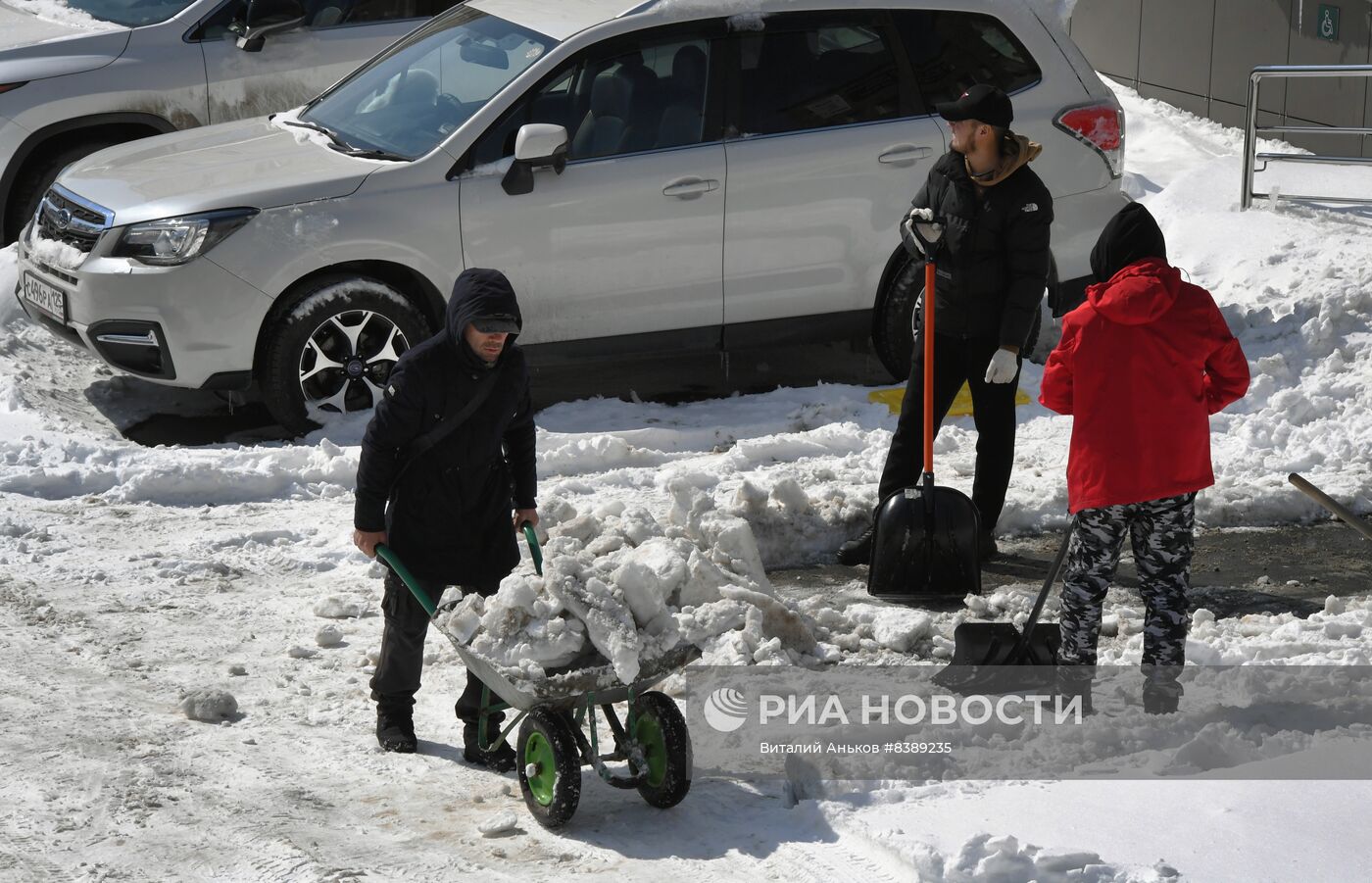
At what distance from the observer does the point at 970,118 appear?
617cm

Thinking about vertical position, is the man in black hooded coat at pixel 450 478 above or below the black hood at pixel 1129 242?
below

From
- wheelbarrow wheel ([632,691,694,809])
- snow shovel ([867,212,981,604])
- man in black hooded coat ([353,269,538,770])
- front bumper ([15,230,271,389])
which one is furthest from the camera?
front bumper ([15,230,271,389])

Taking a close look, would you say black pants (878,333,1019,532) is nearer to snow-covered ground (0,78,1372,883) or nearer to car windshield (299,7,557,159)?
snow-covered ground (0,78,1372,883)

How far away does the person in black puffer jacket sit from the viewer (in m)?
6.23

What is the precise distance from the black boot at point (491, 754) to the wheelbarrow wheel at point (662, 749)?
0.50m

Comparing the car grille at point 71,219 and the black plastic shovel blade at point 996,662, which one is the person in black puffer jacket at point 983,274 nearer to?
the black plastic shovel blade at point 996,662

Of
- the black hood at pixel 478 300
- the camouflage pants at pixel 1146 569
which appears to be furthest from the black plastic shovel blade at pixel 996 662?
the black hood at pixel 478 300

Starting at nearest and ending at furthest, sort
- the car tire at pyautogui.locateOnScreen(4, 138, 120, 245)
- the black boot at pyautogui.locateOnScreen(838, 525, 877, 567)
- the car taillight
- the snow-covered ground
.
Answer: the snow-covered ground, the black boot at pyautogui.locateOnScreen(838, 525, 877, 567), the car taillight, the car tire at pyautogui.locateOnScreen(4, 138, 120, 245)

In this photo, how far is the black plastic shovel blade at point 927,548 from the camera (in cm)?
609

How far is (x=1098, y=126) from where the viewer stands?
8453mm

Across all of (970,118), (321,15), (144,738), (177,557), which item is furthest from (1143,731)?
(321,15)

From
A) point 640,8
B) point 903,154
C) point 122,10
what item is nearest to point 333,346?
point 640,8

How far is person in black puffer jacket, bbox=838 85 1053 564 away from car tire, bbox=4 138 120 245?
17.6 ft

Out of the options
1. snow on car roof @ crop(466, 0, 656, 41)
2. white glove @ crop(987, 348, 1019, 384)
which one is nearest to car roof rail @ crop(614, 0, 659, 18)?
snow on car roof @ crop(466, 0, 656, 41)
